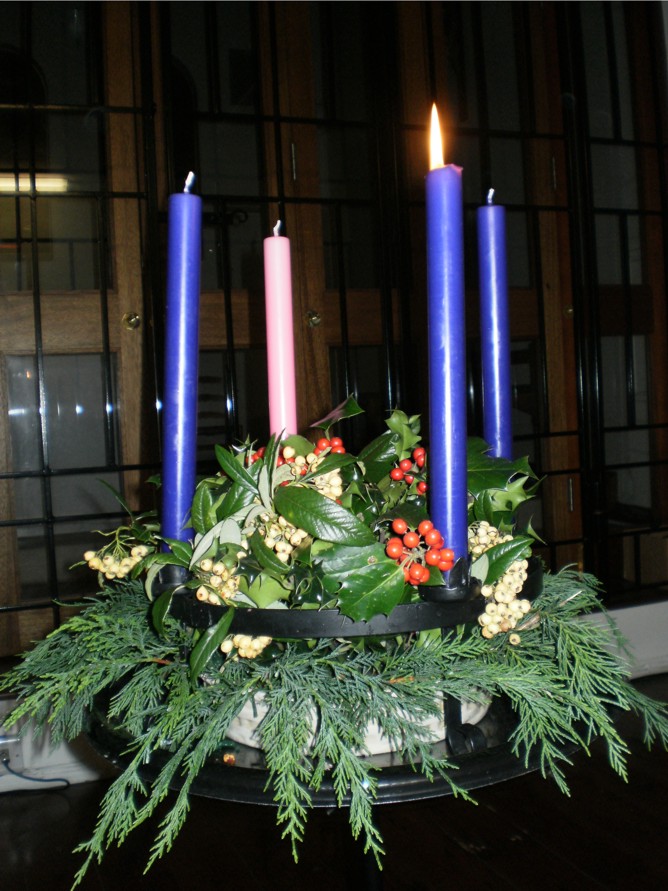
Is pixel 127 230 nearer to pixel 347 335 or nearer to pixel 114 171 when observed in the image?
pixel 114 171

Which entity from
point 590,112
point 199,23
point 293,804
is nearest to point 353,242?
point 199,23

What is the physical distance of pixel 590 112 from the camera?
7.85 ft

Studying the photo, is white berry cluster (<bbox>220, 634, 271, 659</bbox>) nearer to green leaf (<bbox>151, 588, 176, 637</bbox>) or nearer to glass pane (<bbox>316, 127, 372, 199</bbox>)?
green leaf (<bbox>151, 588, 176, 637</bbox>)

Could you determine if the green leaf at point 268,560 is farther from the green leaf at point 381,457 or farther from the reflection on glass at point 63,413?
the reflection on glass at point 63,413

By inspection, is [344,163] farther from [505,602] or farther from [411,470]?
[505,602]

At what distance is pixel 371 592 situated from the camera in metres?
0.43

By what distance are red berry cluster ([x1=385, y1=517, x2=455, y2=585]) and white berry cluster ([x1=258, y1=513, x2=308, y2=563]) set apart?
61 millimetres

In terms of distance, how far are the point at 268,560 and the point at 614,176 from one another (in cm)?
232

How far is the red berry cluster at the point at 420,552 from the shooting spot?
44cm

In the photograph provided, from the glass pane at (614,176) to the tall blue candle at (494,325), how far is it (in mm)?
1998

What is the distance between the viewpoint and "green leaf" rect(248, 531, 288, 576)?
479 mm

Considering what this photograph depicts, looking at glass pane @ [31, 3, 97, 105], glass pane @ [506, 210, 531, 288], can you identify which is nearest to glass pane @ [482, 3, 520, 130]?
glass pane @ [506, 210, 531, 288]

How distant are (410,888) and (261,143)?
5.63ft

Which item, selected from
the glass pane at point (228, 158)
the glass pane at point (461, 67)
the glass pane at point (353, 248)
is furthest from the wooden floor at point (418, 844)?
the glass pane at point (461, 67)
